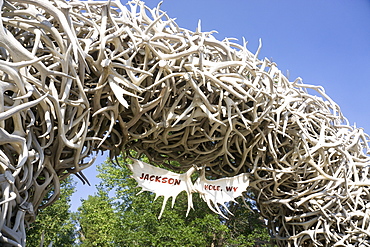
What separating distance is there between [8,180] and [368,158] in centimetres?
415

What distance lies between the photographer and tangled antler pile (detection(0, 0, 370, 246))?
2508mm

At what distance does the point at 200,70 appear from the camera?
133 inches

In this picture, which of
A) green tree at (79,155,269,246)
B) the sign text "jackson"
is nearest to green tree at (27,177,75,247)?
green tree at (79,155,269,246)

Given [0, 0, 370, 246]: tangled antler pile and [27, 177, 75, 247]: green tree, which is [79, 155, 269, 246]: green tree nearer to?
[27, 177, 75, 247]: green tree

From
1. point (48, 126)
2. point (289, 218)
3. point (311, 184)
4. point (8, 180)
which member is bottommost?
point (8, 180)

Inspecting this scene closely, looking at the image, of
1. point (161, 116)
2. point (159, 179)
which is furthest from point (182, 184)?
point (161, 116)

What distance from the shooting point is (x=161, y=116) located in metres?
3.54

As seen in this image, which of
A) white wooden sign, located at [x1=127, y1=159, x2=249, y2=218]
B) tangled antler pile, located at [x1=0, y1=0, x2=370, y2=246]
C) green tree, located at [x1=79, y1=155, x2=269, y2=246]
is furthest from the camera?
green tree, located at [x1=79, y1=155, x2=269, y2=246]

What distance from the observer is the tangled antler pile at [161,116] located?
8.23 feet

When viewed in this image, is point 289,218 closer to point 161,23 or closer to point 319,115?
point 319,115

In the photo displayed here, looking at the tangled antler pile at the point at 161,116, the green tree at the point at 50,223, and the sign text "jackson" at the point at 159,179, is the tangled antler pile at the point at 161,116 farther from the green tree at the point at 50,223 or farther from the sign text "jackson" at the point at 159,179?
the green tree at the point at 50,223

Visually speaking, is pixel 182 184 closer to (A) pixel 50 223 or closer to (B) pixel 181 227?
(B) pixel 181 227

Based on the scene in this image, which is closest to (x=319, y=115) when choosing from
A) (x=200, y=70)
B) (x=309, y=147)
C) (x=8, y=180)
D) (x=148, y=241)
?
(x=309, y=147)

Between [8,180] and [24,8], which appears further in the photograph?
[24,8]
